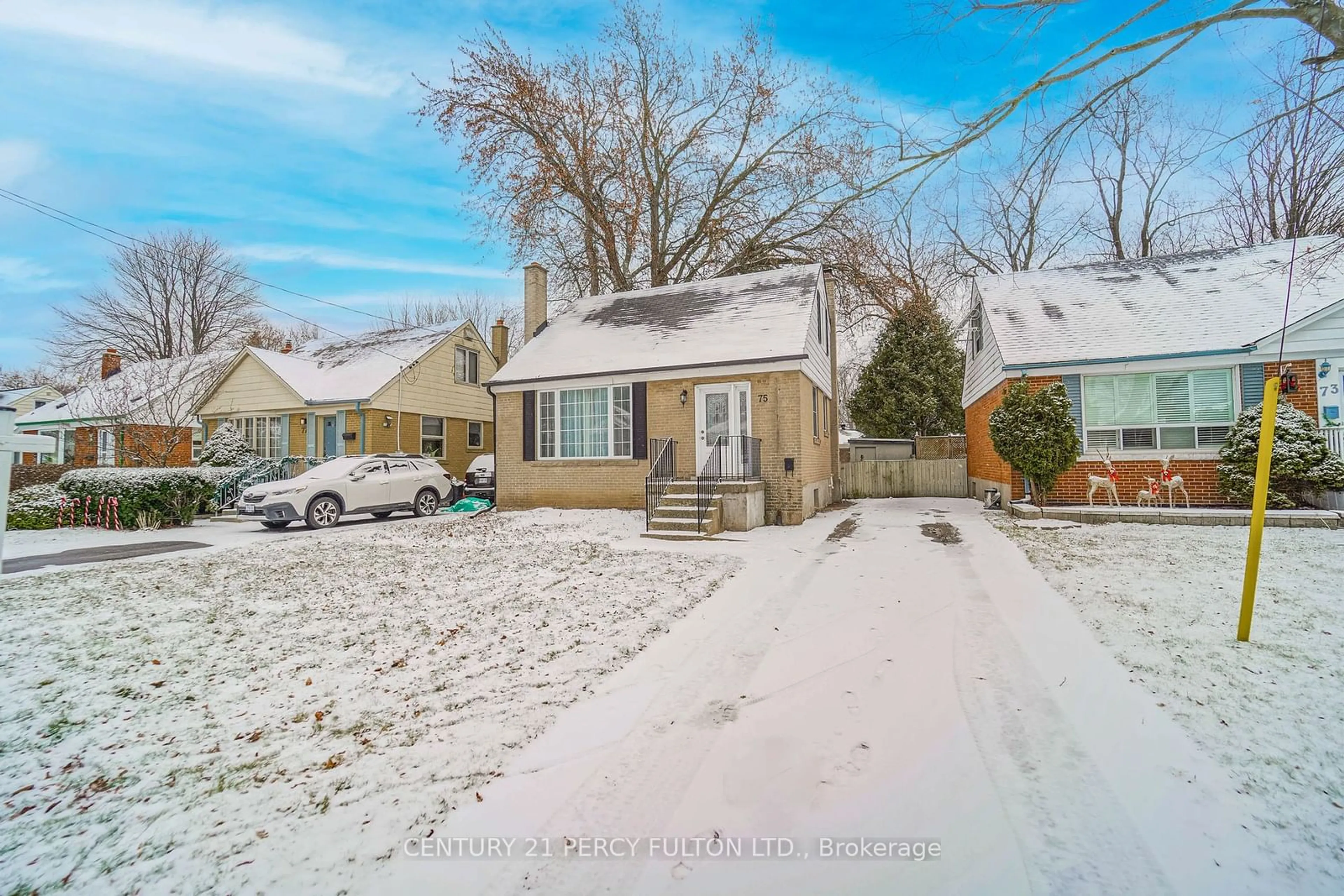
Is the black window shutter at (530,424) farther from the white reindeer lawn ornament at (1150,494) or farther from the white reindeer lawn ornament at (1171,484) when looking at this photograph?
the white reindeer lawn ornament at (1171,484)

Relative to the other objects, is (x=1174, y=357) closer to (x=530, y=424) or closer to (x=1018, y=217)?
(x=530, y=424)

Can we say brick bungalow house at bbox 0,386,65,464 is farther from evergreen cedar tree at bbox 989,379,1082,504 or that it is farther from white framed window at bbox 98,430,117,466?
evergreen cedar tree at bbox 989,379,1082,504

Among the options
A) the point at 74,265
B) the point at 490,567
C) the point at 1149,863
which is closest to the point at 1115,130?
the point at 1149,863

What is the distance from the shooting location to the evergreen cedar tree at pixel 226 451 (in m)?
17.9

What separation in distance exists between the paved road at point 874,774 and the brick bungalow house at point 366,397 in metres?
17.2

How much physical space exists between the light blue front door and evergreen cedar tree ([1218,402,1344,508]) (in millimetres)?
22541

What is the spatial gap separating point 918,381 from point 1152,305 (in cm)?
1076

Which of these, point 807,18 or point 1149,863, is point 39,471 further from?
point 1149,863

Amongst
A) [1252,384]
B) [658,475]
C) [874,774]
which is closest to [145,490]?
[658,475]

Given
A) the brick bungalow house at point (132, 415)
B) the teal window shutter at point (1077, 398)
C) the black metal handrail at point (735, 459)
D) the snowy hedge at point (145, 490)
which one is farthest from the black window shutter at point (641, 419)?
the brick bungalow house at point (132, 415)

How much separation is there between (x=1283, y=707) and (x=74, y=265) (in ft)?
113

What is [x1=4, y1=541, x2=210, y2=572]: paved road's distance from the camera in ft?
26.8

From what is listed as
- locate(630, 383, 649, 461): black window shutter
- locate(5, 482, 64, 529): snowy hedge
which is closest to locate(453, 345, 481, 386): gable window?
locate(5, 482, 64, 529): snowy hedge

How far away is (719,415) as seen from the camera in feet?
41.0
